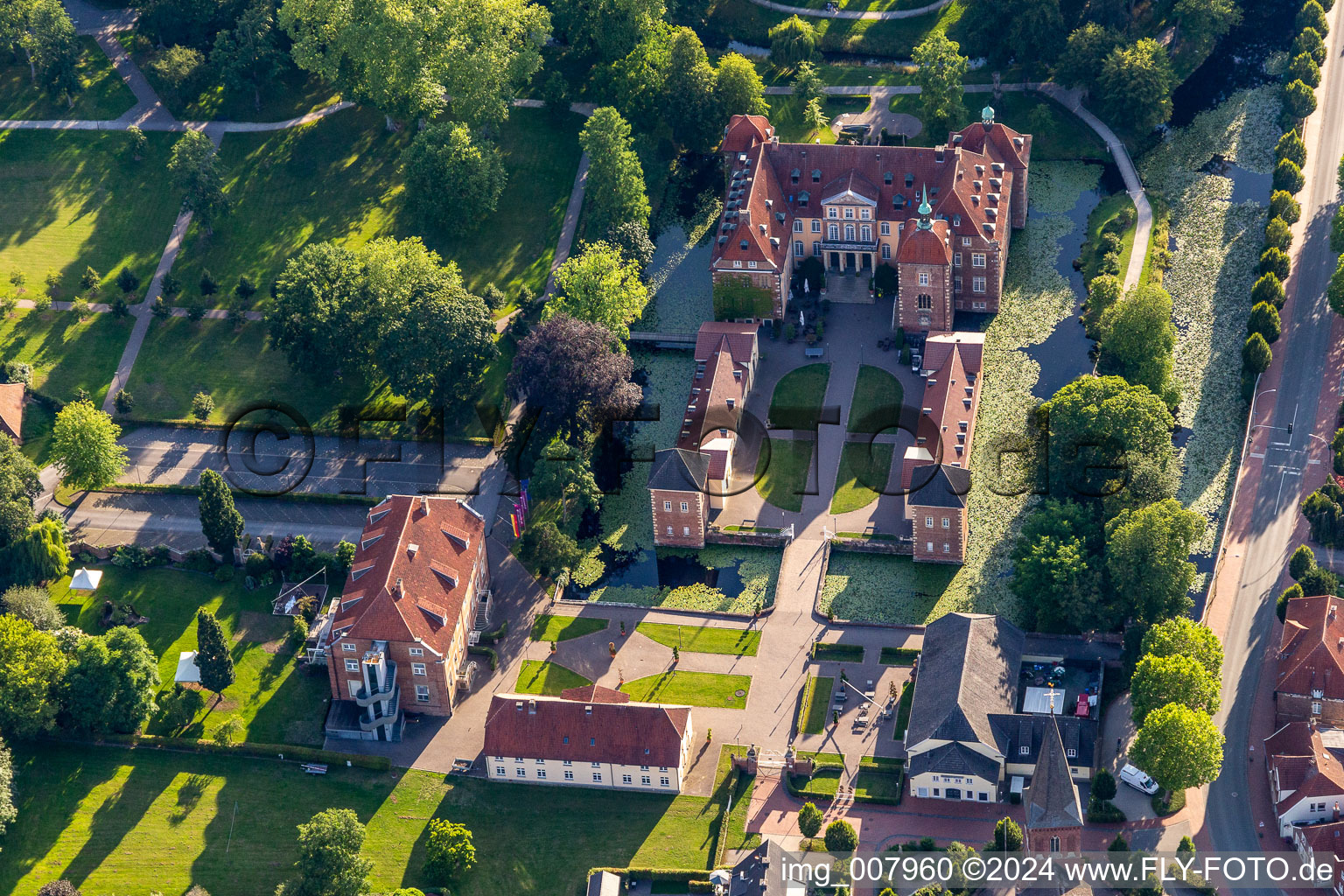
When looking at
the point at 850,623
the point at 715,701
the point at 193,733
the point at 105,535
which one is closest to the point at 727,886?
the point at 715,701

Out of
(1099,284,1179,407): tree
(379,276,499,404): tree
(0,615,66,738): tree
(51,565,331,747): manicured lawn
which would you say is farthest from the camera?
(379,276,499,404): tree

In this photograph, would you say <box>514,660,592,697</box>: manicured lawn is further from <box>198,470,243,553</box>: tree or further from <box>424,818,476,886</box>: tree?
<box>198,470,243,553</box>: tree

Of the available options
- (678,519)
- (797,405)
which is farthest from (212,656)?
(797,405)

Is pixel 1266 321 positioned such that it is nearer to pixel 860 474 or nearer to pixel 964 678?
pixel 860 474

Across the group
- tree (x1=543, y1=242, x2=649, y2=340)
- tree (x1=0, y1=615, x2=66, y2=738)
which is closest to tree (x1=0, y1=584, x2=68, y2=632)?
tree (x1=0, y1=615, x2=66, y2=738)

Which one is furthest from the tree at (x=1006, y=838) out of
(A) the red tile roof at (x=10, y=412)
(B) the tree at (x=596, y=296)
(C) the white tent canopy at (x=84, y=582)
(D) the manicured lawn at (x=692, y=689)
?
(A) the red tile roof at (x=10, y=412)

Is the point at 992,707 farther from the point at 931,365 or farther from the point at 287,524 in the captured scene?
the point at 287,524
